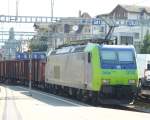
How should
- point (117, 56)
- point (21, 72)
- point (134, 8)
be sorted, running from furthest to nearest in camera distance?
point (134, 8) → point (21, 72) → point (117, 56)

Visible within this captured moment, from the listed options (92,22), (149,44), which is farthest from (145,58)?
(149,44)

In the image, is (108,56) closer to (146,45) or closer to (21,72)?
(21,72)

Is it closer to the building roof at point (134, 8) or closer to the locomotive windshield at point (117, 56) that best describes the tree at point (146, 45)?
the building roof at point (134, 8)

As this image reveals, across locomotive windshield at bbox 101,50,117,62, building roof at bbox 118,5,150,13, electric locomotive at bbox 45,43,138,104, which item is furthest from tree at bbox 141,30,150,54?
locomotive windshield at bbox 101,50,117,62

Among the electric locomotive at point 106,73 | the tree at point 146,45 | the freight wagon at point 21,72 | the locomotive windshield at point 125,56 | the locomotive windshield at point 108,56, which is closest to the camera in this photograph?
the electric locomotive at point 106,73

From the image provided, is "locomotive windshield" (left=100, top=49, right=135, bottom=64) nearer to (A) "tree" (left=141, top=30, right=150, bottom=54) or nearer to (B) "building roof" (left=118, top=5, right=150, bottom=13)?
(A) "tree" (left=141, top=30, right=150, bottom=54)

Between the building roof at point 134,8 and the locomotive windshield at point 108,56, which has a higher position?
the building roof at point 134,8

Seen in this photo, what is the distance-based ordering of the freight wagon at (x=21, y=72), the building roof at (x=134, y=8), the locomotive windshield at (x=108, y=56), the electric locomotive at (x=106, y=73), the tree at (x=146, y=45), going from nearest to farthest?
the electric locomotive at (x=106, y=73) < the locomotive windshield at (x=108, y=56) < the freight wagon at (x=21, y=72) < the tree at (x=146, y=45) < the building roof at (x=134, y=8)

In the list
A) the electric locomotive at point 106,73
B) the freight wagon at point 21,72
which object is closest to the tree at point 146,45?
the freight wagon at point 21,72

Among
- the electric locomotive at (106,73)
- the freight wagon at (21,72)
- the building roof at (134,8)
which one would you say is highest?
the building roof at (134,8)

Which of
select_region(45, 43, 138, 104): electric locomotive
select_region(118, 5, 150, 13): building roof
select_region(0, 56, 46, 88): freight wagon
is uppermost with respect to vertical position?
select_region(118, 5, 150, 13): building roof

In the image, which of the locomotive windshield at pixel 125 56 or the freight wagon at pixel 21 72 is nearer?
the locomotive windshield at pixel 125 56

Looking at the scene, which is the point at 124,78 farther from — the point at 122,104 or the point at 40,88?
the point at 40,88

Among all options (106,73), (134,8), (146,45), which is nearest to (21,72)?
(146,45)
